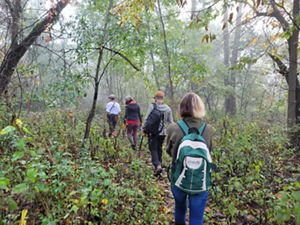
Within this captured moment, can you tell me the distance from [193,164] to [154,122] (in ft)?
9.06

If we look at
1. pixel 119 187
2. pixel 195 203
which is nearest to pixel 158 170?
pixel 119 187

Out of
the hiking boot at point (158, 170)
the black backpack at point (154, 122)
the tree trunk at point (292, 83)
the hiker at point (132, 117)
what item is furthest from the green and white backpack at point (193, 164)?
the tree trunk at point (292, 83)

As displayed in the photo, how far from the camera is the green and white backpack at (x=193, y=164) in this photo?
2.56 m

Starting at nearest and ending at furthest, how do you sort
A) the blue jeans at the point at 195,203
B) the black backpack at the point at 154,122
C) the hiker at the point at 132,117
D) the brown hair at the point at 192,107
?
the blue jeans at the point at 195,203 < the brown hair at the point at 192,107 < the black backpack at the point at 154,122 < the hiker at the point at 132,117

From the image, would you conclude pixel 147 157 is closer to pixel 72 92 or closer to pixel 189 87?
pixel 72 92

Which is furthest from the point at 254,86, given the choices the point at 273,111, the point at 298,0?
the point at 298,0

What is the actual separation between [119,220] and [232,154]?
11.0 ft

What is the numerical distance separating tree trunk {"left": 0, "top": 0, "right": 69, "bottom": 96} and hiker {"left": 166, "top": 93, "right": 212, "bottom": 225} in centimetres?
446

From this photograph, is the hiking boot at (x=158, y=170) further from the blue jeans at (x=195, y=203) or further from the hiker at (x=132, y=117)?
the blue jeans at (x=195, y=203)

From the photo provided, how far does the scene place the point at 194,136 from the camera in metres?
2.64

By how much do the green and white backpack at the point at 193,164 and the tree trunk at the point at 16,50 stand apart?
15.3 ft

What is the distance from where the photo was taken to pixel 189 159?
255 centimetres

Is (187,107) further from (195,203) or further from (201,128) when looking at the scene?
(195,203)

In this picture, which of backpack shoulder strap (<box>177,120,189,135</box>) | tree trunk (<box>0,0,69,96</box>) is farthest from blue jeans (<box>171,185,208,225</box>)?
tree trunk (<box>0,0,69,96</box>)
